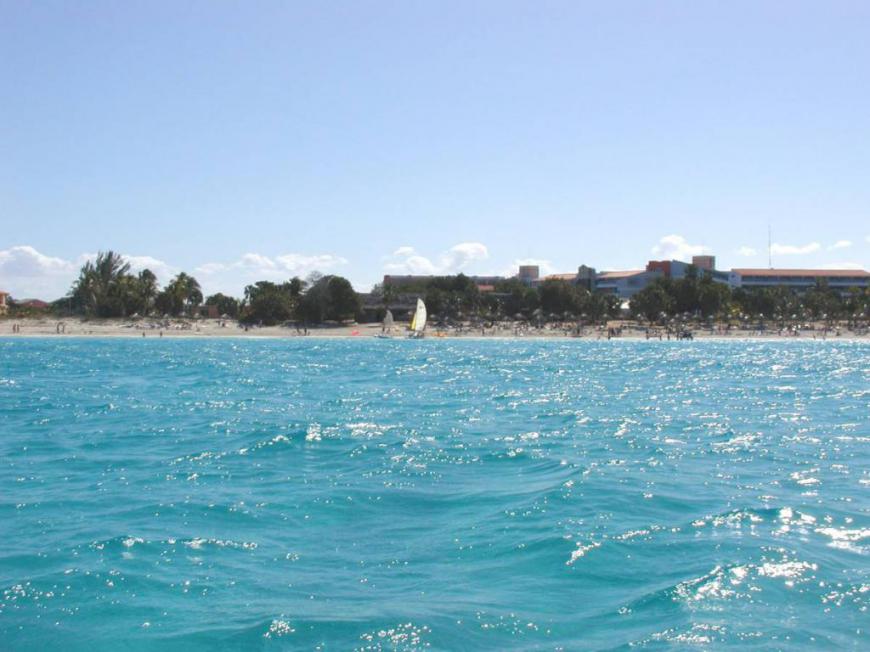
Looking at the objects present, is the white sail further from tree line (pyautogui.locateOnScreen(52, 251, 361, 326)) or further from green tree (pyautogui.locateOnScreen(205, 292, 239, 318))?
green tree (pyautogui.locateOnScreen(205, 292, 239, 318))

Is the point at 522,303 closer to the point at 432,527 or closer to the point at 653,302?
the point at 653,302

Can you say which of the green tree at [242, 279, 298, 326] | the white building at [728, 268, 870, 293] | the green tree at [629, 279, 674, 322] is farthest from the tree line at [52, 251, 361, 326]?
the white building at [728, 268, 870, 293]

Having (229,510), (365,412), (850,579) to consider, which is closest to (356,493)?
(229,510)

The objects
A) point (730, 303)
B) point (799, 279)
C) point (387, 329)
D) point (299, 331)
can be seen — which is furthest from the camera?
point (799, 279)

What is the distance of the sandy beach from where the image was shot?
120312 mm

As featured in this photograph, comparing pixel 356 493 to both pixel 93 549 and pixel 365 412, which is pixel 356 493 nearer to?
pixel 93 549

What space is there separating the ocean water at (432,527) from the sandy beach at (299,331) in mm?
87433

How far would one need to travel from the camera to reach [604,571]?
12.8 m

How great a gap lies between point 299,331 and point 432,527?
109604 millimetres

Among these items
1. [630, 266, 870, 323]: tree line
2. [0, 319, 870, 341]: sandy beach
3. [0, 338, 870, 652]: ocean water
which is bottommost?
[0, 338, 870, 652]: ocean water

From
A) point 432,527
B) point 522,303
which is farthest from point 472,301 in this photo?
point 432,527

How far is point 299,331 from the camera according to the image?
404 feet

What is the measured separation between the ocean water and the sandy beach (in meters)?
87.4

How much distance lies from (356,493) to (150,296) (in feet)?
428
